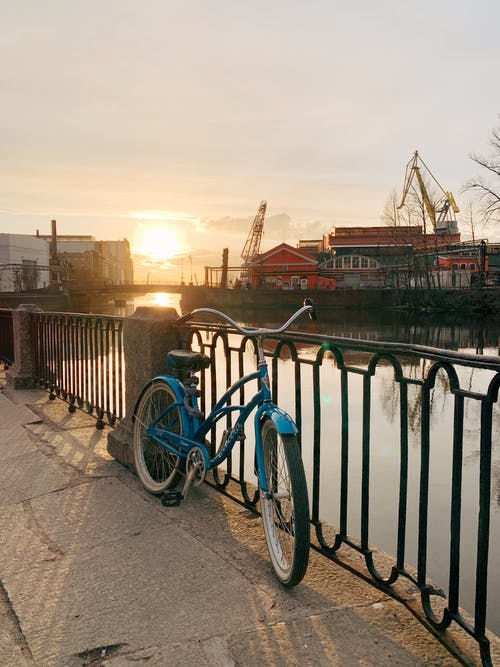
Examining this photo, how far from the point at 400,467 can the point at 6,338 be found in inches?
374

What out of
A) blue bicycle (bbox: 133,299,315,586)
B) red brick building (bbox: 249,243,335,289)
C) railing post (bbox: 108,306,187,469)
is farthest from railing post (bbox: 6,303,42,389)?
red brick building (bbox: 249,243,335,289)

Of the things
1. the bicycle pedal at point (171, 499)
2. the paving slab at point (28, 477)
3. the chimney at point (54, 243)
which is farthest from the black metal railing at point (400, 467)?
the chimney at point (54, 243)

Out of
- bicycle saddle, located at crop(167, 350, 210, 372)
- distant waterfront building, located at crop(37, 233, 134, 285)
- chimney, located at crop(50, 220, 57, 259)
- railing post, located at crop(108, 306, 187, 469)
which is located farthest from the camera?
chimney, located at crop(50, 220, 57, 259)

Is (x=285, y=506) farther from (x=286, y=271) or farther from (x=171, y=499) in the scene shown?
(x=286, y=271)

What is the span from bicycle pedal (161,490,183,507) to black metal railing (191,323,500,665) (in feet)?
1.41

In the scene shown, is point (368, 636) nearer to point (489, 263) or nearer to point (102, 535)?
point (102, 535)

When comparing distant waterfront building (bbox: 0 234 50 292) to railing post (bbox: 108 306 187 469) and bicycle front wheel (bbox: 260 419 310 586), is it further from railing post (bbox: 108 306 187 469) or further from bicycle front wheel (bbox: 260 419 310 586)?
bicycle front wheel (bbox: 260 419 310 586)

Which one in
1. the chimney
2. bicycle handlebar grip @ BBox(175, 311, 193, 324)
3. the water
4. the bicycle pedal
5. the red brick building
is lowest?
the water

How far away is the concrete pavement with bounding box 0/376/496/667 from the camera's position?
7.55 ft

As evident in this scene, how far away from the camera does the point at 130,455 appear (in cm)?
454

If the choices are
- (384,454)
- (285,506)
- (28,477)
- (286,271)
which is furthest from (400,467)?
(286,271)

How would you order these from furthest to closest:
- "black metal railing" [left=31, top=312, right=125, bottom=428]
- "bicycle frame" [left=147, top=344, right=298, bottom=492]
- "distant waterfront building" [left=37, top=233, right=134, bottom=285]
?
1. "distant waterfront building" [left=37, top=233, right=134, bottom=285]
2. "black metal railing" [left=31, top=312, right=125, bottom=428]
3. "bicycle frame" [left=147, top=344, right=298, bottom=492]

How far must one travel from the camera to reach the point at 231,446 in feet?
11.3

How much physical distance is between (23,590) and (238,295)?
58.3 metres
